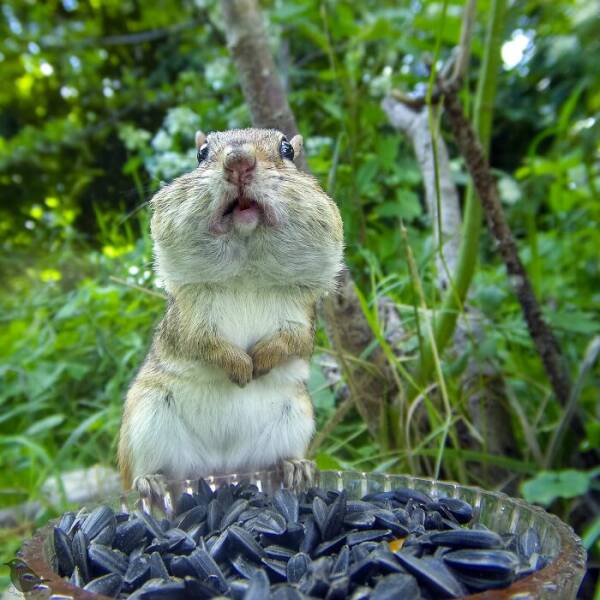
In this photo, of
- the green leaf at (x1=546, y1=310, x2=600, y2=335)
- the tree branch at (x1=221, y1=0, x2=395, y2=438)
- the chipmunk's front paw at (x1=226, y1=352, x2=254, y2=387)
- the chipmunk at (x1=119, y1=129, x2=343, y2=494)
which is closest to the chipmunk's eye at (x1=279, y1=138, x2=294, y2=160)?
the chipmunk at (x1=119, y1=129, x2=343, y2=494)

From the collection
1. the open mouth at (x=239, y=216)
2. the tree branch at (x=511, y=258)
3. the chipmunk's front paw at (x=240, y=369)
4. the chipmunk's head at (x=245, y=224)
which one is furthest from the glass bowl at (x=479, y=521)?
the tree branch at (x=511, y=258)

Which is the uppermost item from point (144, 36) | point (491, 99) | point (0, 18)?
point (0, 18)

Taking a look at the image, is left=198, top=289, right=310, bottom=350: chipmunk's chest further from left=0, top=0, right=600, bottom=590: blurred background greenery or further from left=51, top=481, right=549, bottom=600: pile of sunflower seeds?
left=0, top=0, right=600, bottom=590: blurred background greenery

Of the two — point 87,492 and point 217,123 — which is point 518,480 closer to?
point 87,492

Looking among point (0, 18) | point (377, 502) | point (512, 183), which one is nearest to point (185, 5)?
point (0, 18)

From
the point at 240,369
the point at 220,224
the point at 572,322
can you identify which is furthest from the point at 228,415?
the point at 572,322

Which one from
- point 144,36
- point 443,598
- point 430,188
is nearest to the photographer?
A: point 443,598
